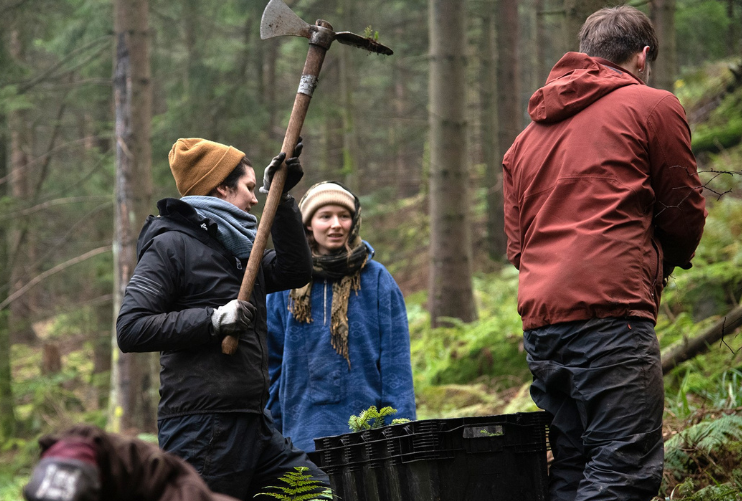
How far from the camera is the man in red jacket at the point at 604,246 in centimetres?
317

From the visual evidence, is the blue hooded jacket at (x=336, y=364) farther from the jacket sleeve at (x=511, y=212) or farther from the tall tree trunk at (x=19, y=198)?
the tall tree trunk at (x=19, y=198)

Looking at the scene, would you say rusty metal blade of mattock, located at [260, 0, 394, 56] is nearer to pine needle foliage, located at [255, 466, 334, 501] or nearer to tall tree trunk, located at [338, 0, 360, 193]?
pine needle foliage, located at [255, 466, 334, 501]

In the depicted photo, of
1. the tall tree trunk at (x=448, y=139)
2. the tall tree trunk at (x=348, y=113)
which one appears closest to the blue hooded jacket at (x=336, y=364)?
the tall tree trunk at (x=448, y=139)

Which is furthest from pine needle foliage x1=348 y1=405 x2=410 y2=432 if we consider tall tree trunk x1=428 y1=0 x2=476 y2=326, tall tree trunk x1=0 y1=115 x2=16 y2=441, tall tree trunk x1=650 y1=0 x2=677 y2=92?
tall tree trunk x1=0 y1=115 x2=16 y2=441

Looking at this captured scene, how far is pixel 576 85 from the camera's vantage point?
3.45 m

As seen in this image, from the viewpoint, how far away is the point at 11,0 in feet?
44.8

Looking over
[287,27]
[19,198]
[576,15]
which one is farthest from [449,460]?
[19,198]

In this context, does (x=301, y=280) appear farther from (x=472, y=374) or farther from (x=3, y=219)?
(x=3, y=219)

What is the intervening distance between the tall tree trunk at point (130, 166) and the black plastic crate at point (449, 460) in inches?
294

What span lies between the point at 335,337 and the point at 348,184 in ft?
42.8

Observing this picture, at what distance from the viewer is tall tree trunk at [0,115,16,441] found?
1498 cm

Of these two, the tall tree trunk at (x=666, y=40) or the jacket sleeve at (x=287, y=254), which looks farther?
the tall tree trunk at (x=666, y=40)

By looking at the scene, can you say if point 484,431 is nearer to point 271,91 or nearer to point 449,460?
point 449,460

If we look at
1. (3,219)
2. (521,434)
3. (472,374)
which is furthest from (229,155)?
(3,219)
